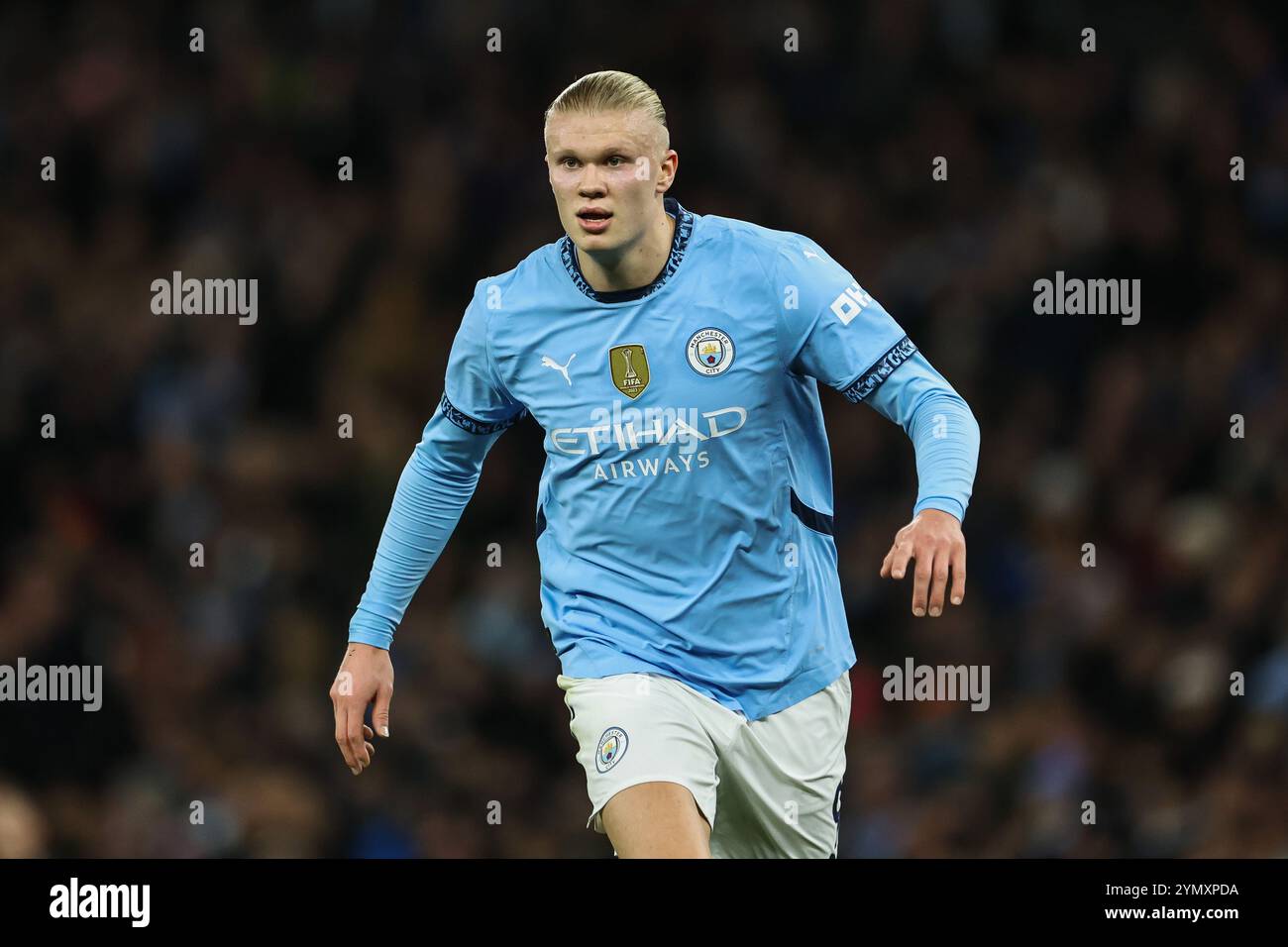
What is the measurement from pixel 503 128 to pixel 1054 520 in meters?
3.74

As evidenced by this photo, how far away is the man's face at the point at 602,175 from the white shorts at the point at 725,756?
1.16 m

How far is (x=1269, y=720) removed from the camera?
29.0ft

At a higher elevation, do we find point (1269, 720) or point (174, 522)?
point (174, 522)

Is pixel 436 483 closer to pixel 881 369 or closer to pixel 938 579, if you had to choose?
pixel 881 369

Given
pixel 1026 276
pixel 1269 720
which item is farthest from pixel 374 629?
pixel 1026 276

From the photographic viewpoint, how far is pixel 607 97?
17.1 ft

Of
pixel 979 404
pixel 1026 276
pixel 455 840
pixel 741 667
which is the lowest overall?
pixel 455 840

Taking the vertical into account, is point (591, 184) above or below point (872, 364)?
above

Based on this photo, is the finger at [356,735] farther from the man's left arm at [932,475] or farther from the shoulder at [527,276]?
the man's left arm at [932,475]

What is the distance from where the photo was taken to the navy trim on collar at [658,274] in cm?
527

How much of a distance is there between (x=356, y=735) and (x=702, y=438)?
128 centimetres

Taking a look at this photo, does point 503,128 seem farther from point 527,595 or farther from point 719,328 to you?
point 719,328
